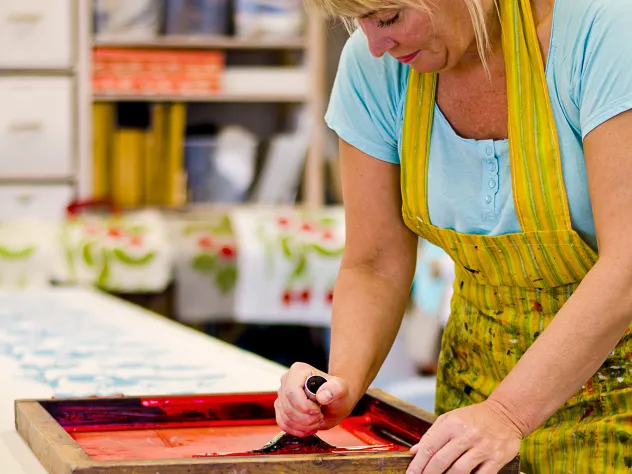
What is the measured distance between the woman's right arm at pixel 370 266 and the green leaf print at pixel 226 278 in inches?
65.2

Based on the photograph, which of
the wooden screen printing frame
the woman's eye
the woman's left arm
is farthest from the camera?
the woman's eye

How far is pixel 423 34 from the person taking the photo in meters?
1.12

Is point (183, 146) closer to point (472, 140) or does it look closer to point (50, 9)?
point (50, 9)

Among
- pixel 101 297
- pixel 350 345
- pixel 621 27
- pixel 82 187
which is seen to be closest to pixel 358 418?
pixel 350 345

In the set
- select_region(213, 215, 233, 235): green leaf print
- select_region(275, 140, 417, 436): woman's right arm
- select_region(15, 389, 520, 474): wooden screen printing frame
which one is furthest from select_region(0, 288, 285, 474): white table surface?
select_region(213, 215, 233, 235): green leaf print

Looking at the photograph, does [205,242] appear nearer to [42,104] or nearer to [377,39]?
[42,104]

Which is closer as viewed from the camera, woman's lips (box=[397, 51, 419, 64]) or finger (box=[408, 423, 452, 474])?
finger (box=[408, 423, 452, 474])

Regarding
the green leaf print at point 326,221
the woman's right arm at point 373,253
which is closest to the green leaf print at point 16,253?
the green leaf print at point 326,221

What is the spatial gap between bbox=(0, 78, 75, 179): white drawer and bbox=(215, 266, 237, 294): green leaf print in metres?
1.01

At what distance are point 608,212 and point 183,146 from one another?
115 inches

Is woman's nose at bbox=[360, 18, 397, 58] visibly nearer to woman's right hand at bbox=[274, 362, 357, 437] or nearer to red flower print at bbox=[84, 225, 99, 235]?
woman's right hand at bbox=[274, 362, 357, 437]

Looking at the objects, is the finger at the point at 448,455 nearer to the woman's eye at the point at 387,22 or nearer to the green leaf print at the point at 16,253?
the woman's eye at the point at 387,22

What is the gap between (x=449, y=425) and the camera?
94cm

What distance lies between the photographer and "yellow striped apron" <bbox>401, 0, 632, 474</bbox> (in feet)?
3.76
